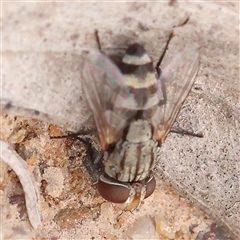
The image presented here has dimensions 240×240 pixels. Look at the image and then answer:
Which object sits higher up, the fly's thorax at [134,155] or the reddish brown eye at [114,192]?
the fly's thorax at [134,155]

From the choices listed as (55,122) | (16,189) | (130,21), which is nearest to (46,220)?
(16,189)

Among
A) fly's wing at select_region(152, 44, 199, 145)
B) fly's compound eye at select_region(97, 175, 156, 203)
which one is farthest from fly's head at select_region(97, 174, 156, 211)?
fly's wing at select_region(152, 44, 199, 145)

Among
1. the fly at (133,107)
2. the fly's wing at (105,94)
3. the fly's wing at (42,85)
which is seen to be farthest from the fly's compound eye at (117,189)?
the fly's wing at (42,85)

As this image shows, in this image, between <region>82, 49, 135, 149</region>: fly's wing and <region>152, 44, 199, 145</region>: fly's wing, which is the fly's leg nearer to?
<region>152, 44, 199, 145</region>: fly's wing

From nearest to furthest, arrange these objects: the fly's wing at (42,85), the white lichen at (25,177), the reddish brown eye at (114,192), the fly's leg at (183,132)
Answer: the fly's wing at (42,85), the white lichen at (25,177), the reddish brown eye at (114,192), the fly's leg at (183,132)

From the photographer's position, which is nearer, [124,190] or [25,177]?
[25,177]

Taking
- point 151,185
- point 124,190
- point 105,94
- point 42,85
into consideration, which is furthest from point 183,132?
point 42,85

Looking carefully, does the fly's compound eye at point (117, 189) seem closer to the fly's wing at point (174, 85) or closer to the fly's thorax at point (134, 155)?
the fly's thorax at point (134, 155)

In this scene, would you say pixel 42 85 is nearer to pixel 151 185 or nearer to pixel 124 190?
pixel 124 190
